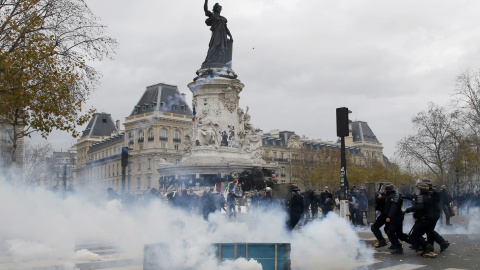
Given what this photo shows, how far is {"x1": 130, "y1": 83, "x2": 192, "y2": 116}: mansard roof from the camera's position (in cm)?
4888

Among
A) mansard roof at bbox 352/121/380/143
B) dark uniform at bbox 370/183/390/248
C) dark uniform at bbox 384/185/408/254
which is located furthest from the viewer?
mansard roof at bbox 352/121/380/143

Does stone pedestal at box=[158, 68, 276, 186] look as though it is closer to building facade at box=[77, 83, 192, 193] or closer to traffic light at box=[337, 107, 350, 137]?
building facade at box=[77, 83, 192, 193]

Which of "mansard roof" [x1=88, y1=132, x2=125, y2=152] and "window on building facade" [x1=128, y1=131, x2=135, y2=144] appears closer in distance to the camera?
"mansard roof" [x1=88, y1=132, x2=125, y2=152]

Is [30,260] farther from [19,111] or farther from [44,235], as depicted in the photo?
[19,111]

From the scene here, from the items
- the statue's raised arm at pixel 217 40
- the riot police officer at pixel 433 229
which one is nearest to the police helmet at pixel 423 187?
the riot police officer at pixel 433 229

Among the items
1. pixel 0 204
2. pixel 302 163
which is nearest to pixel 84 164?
pixel 0 204

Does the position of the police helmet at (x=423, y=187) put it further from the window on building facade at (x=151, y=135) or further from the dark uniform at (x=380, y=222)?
the window on building facade at (x=151, y=135)

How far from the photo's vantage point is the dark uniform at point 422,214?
12559 millimetres

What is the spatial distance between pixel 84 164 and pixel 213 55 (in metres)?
16.3

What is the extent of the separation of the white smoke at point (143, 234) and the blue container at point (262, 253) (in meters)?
0.15

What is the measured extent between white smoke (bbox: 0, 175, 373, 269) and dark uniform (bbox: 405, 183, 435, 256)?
134 centimetres

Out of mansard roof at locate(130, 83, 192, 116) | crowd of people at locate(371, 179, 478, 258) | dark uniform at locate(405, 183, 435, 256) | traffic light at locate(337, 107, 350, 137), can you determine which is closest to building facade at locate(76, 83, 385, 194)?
mansard roof at locate(130, 83, 192, 116)

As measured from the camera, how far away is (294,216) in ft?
41.3

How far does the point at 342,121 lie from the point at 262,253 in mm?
9394
